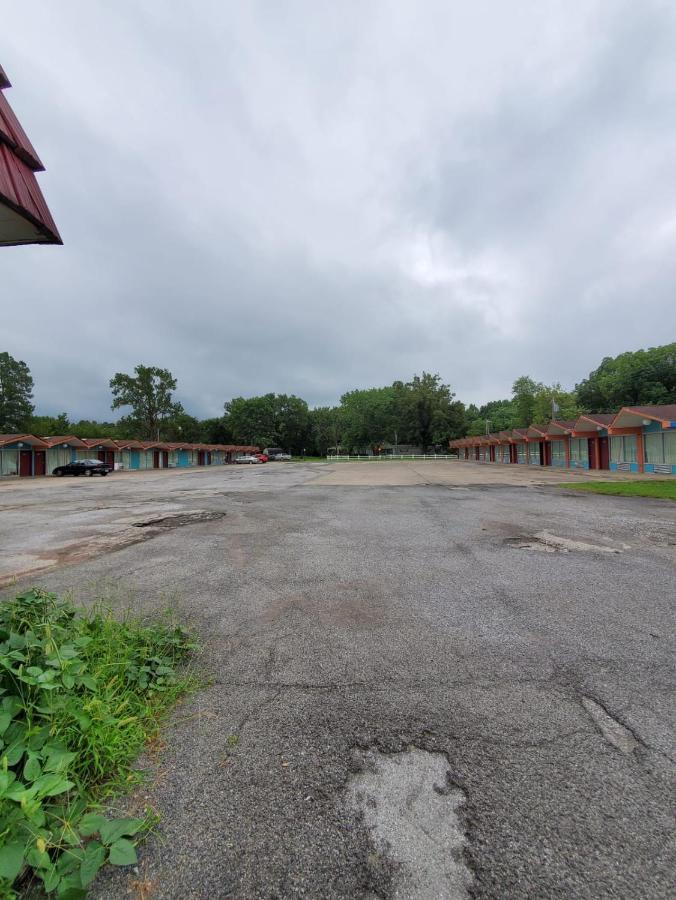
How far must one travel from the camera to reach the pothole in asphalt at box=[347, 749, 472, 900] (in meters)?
1.44

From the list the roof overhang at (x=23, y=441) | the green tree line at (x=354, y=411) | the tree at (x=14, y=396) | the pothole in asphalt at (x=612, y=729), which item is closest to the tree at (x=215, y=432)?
the green tree line at (x=354, y=411)

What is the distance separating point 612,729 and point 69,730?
9.51 ft

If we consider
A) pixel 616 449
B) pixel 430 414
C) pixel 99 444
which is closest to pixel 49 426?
pixel 99 444

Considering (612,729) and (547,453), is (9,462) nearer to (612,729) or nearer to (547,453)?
(612,729)

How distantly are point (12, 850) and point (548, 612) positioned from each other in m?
4.05

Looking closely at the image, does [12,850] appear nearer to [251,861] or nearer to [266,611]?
[251,861]

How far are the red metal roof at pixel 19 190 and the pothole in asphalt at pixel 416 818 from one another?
3908 mm

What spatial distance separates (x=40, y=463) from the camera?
34.1 meters

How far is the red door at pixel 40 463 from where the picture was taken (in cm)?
3381

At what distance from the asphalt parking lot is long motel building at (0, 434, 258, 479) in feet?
112

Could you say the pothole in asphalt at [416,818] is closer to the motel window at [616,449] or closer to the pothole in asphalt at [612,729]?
the pothole in asphalt at [612,729]

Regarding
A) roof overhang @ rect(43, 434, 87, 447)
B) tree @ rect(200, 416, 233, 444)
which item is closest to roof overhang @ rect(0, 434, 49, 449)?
roof overhang @ rect(43, 434, 87, 447)

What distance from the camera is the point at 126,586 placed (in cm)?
467

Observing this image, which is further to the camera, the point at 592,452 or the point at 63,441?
the point at 63,441
